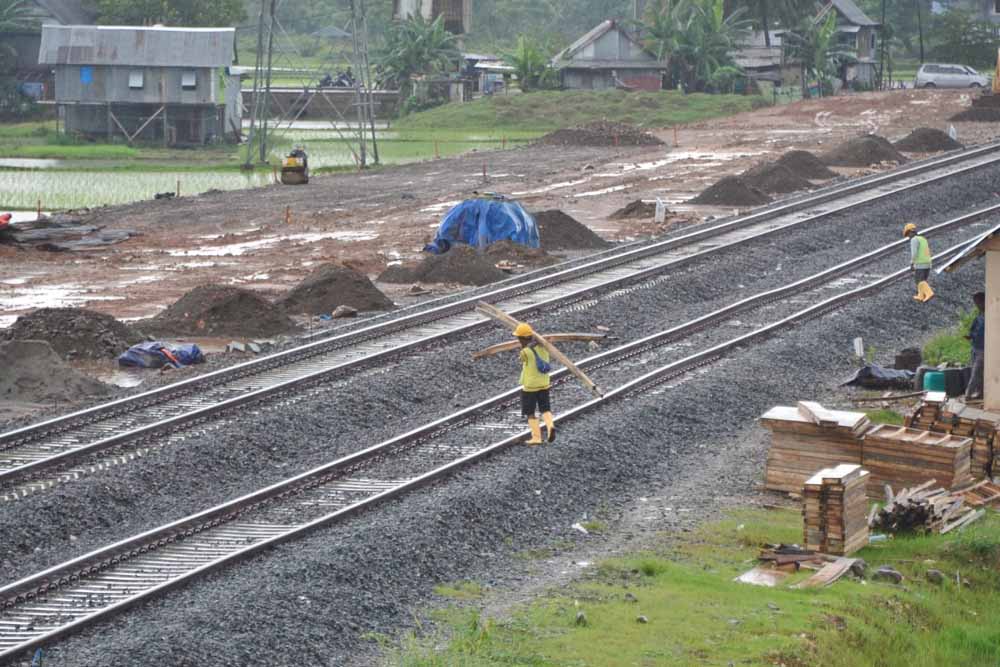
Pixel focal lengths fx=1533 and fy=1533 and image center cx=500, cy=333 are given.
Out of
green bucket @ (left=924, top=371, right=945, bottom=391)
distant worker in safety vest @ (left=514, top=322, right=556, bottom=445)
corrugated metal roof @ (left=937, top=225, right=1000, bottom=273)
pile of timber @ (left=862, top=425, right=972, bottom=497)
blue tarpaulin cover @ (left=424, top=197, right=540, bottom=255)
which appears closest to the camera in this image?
pile of timber @ (left=862, top=425, right=972, bottom=497)

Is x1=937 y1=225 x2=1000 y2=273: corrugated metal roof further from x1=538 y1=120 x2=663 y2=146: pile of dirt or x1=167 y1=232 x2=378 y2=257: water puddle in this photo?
x1=538 y1=120 x2=663 y2=146: pile of dirt

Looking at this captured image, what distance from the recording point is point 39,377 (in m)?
21.2

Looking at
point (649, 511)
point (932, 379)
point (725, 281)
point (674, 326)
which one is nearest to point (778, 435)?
point (649, 511)

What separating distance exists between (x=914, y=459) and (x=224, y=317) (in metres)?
12.9

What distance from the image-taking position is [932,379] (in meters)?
21.0

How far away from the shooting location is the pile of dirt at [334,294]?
2725 cm

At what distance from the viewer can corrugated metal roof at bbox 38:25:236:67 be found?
6775cm

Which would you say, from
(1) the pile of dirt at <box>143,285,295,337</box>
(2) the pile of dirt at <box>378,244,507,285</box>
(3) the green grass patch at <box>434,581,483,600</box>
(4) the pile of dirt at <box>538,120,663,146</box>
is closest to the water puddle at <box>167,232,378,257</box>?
(2) the pile of dirt at <box>378,244,507,285</box>

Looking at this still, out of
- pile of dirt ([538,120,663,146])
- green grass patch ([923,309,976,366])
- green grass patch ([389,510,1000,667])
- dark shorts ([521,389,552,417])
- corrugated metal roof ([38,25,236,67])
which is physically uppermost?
corrugated metal roof ([38,25,236,67])

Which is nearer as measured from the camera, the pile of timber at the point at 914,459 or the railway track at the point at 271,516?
the railway track at the point at 271,516

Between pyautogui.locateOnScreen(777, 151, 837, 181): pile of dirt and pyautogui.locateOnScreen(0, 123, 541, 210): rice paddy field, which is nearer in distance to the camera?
pyautogui.locateOnScreen(777, 151, 837, 181): pile of dirt

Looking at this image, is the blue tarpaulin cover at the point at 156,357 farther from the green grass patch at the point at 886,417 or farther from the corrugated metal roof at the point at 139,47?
the corrugated metal roof at the point at 139,47

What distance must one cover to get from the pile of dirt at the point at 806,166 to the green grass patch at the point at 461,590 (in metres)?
35.1

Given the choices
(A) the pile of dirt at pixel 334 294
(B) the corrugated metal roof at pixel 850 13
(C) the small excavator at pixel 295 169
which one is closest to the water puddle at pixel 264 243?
(A) the pile of dirt at pixel 334 294
